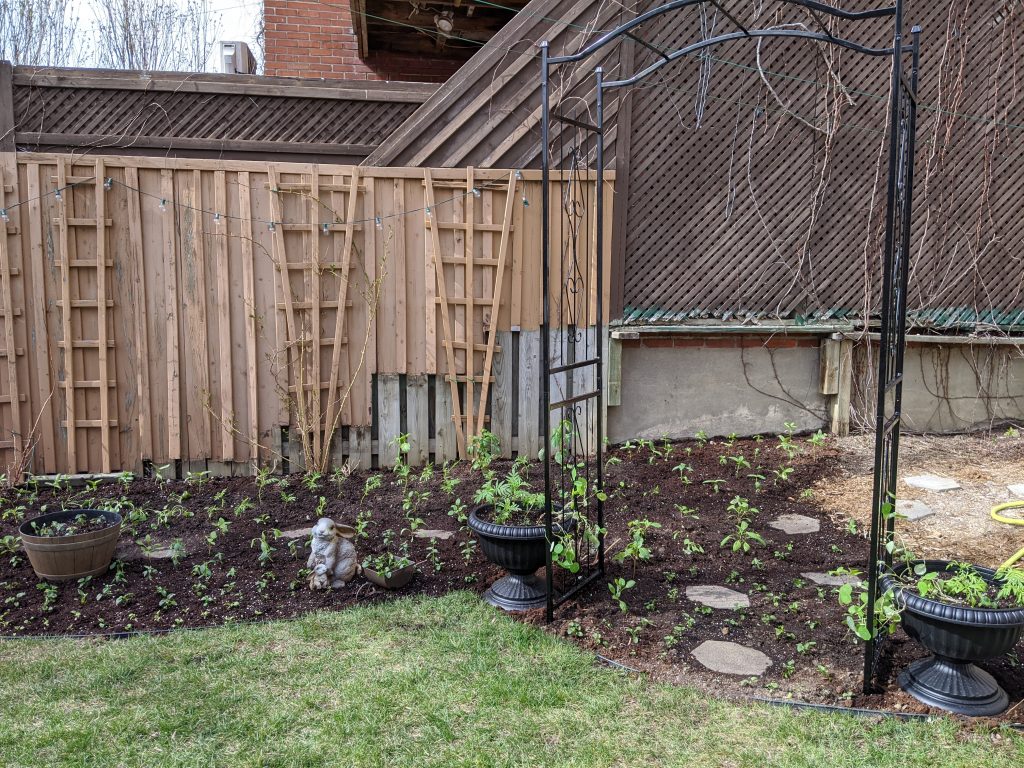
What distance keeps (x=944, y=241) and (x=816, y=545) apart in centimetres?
357

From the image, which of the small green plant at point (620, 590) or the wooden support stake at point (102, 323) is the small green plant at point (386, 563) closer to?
the small green plant at point (620, 590)

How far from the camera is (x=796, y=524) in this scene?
4.61 meters

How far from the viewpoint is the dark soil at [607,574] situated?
304cm

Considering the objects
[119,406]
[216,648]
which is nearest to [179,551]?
Answer: [216,648]

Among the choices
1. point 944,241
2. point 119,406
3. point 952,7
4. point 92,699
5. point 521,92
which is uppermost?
point 952,7

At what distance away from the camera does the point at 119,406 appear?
5.40m

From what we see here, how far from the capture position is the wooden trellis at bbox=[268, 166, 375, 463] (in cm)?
543

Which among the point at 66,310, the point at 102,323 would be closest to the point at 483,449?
the point at 102,323

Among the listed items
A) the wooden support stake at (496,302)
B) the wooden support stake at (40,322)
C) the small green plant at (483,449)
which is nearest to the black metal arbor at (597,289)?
the wooden support stake at (496,302)

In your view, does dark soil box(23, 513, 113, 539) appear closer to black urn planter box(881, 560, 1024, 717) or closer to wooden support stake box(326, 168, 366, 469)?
wooden support stake box(326, 168, 366, 469)

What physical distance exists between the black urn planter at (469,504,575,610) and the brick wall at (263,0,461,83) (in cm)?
676

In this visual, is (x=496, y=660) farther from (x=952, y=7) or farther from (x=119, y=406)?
(x=952, y=7)

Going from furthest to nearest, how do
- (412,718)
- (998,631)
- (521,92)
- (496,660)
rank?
(521,92) → (496,660) → (412,718) → (998,631)

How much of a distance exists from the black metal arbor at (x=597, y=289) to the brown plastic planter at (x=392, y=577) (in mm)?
712
